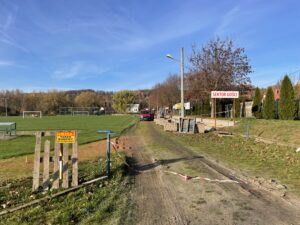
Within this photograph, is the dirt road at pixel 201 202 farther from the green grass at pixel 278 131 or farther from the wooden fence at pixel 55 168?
the green grass at pixel 278 131

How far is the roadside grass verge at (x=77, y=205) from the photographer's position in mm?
4809

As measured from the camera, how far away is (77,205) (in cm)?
549

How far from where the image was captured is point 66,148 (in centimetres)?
690

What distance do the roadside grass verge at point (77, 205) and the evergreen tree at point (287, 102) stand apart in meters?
18.5

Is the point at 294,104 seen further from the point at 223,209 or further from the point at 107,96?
the point at 107,96

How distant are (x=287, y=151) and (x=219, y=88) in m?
24.1

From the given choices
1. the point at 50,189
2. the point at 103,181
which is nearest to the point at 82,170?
the point at 103,181

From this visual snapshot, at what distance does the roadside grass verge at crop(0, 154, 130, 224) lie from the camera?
189 inches

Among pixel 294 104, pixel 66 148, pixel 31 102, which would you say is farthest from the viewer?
pixel 31 102

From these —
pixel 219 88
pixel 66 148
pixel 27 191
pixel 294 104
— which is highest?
pixel 219 88

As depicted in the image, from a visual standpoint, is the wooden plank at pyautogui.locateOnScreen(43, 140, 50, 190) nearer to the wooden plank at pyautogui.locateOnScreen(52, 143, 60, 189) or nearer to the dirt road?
the wooden plank at pyautogui.locateOnScreen(52, 143, 60, 189)

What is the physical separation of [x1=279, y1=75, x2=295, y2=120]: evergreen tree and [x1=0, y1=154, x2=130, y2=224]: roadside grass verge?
1851 centimetres

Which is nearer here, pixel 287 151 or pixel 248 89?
pixel 287 151

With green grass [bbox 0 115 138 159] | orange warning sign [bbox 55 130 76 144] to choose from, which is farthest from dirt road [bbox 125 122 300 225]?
green grass [bbox 0 115 138 159]
